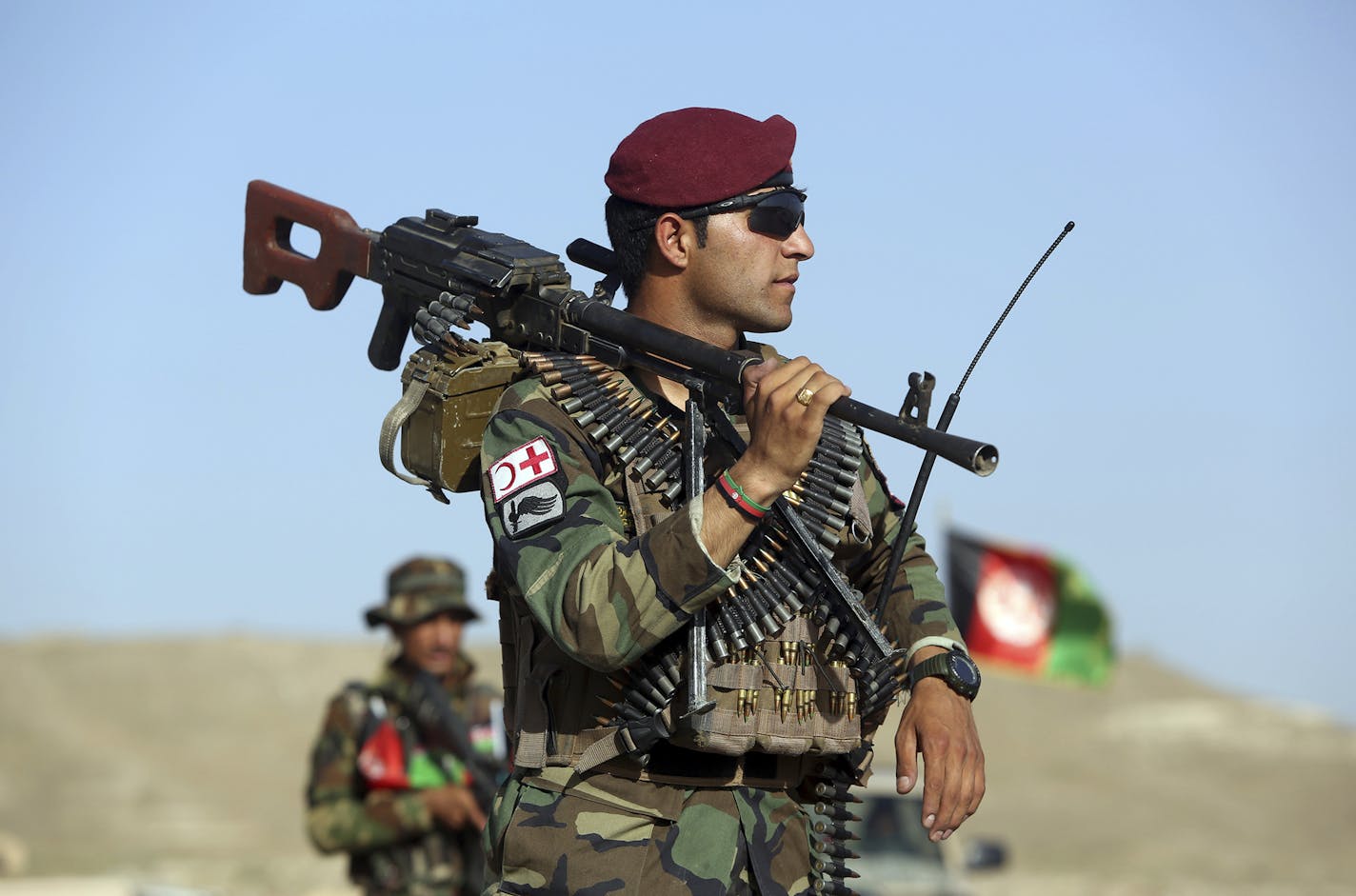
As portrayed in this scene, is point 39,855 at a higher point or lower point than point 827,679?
lower

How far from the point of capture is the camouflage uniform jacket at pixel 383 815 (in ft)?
31.9

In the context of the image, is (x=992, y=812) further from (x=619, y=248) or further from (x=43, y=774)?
(x=619, y=248)

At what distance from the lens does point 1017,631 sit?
17562mm

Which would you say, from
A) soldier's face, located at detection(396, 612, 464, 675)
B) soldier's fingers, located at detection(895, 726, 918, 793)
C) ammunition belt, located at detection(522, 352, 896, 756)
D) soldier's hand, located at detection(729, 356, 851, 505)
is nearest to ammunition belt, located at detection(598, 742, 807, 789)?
ammunition belt, located at detection(522, 352, 896, 756)

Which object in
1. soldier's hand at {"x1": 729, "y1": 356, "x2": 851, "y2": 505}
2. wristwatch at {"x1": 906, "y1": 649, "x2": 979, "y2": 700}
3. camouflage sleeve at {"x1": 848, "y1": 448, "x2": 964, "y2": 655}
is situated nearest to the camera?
soldier's hand at {"x1": 729, "y1": 356, "x2": 851, "y2": 505}

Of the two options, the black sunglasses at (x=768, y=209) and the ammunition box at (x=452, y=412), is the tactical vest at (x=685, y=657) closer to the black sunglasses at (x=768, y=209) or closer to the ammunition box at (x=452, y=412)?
the ammunition box at (x=452, y=412)

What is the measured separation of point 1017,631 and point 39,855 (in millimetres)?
12751

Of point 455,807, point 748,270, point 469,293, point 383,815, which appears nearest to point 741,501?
point 748,270

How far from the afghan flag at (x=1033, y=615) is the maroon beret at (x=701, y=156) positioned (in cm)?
1277

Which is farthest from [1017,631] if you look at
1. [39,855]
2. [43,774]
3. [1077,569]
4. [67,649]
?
[67,649]

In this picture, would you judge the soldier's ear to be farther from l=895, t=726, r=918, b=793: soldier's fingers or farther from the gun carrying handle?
l=895, t=726, r=918, b=793: soldier's fingers

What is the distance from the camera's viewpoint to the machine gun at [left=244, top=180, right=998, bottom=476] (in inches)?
174

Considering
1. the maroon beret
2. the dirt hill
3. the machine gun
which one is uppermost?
the maroon beret

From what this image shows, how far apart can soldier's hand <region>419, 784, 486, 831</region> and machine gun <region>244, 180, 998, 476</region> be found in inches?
170
